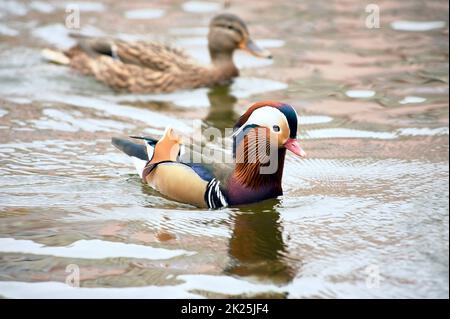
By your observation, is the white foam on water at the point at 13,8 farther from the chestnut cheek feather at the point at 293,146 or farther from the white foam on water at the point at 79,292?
the white foam on water at the point at 79,292

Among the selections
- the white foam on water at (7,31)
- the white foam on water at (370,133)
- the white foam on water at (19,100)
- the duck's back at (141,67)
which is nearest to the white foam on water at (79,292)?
the white foam on water at (370,133)

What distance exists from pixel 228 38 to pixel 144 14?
2.82m

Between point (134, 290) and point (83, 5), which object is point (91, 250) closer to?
point (134, 290)

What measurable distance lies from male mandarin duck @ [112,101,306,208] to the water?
12 cm

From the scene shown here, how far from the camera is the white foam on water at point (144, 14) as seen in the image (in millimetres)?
12891

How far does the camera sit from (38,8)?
13211 millimetres

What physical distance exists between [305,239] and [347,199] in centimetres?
90

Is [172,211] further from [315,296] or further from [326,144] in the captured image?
[326,144]

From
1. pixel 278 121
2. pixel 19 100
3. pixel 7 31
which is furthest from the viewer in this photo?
pixel 7 31

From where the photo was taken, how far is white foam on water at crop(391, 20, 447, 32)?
12.2 m

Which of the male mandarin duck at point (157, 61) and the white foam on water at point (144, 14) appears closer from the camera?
the male mandarin duck at point (157, 61)

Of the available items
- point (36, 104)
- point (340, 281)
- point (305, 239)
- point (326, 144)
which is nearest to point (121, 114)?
point (36, 104)

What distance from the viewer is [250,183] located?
21.5 feet

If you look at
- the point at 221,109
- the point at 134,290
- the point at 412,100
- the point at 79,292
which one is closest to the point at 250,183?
the point at 134,290
